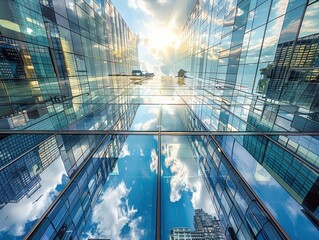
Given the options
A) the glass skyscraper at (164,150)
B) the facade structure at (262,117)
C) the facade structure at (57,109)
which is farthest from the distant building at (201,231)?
the facade structure at (57,109)

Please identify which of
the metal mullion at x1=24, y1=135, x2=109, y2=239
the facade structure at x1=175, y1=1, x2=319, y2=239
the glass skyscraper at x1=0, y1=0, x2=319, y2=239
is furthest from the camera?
the facade structure at x1=175, y1=1, x2=319, y2=239

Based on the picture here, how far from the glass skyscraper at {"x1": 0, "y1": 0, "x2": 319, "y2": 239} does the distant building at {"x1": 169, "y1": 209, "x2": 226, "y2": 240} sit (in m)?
0.03

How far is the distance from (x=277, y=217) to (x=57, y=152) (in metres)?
6.59

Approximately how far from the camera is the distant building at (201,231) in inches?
98.8

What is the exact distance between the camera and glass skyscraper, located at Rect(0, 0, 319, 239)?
261cm

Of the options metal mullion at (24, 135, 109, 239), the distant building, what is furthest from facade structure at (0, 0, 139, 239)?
the distant building

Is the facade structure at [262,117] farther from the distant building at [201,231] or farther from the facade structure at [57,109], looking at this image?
the facade structure at [57,109]

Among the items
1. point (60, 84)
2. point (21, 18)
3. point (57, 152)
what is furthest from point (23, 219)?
point (21, 18)

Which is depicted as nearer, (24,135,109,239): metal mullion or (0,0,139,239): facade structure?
(24,135,109,239): metal mullion

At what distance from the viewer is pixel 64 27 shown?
1140 cm

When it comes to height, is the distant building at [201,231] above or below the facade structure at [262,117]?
below

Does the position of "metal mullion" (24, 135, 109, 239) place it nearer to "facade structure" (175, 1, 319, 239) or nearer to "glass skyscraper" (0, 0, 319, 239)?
"glass skyscraper" (0, 0, 319, 239)

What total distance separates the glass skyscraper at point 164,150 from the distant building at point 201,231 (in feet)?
0.09

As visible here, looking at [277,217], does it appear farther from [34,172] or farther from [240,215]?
[34,172]
